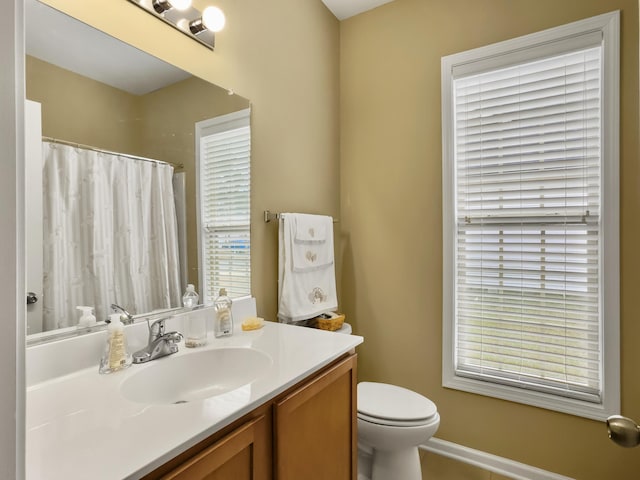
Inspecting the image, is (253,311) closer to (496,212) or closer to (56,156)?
(56,156)

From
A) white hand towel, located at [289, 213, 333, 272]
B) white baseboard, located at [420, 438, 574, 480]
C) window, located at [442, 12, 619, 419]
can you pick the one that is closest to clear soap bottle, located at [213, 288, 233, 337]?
white hand towel, located at [289, 213, 333, 272]

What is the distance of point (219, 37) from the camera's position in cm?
145

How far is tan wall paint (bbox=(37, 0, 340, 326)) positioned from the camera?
1.26 metres

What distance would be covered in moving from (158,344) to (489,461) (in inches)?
69.1

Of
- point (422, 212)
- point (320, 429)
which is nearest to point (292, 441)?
point (320, 429)

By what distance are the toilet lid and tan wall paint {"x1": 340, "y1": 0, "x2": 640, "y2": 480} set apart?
1.26 ft

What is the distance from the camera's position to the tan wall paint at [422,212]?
5.07ft

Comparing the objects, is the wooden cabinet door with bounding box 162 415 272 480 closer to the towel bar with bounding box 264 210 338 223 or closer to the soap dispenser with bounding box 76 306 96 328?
the soap dispenser with bounding box 76 306 96 328

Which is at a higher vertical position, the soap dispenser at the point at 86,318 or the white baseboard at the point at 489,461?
the soap dispenser at the point at 86,318

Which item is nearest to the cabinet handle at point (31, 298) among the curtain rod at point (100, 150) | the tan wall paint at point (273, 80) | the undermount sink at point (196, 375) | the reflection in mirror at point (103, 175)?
the reflection in mirror at point (103, 175)

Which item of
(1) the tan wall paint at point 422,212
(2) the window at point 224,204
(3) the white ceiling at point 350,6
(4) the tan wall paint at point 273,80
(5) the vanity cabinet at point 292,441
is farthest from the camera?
(3) the white ceiling at point 350,6

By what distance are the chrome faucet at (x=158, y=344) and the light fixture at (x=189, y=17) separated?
1.06 m

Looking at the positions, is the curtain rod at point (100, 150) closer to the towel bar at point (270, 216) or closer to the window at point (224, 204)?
the window at point (224, 204)

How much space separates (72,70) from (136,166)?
0.31 metres
